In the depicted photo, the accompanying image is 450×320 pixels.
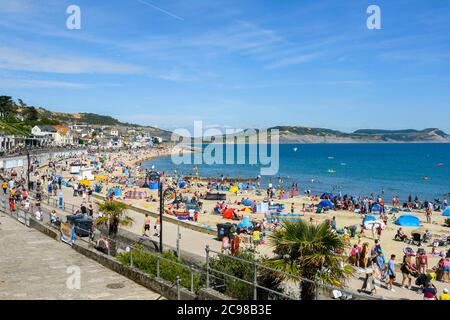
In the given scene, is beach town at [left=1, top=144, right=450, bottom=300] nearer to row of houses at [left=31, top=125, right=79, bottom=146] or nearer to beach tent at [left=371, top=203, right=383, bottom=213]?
beach tent at [left=371, top=203, right=383, bottom=213]

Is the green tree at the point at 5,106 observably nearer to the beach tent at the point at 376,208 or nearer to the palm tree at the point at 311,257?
the beach tent at the point at 376,208

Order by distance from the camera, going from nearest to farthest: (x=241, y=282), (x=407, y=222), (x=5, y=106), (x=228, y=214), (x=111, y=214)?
(x=241, y=282) → (x=111, y=214) → (x=407, y=222) → (x=228, y=214) → (x=5, y=106)

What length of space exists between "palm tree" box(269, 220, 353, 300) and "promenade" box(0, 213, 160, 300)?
264 centimetres

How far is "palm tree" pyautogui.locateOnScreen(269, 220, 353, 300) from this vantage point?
27.8 feet

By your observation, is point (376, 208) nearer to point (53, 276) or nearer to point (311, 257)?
point (311, 257)

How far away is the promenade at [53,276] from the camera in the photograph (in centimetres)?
867

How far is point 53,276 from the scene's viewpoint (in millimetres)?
10062

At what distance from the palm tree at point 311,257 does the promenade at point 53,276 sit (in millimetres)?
2645

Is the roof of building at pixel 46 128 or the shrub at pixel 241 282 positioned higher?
the roof of building at pixel 46 128

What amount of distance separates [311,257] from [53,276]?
5.84 metres

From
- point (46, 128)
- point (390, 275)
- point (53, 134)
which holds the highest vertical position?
point (46, 128)

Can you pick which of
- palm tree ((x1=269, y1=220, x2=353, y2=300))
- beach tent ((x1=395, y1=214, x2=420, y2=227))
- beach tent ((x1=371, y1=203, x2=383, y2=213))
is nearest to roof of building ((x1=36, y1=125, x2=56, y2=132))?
beach tent ((x1=371, y1=203, x2=383, y2=213))

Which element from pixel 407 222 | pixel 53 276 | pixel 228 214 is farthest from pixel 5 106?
pixel 53 276

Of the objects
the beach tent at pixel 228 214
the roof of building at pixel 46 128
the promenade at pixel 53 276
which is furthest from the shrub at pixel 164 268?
the roof of building at pixel 46 128
